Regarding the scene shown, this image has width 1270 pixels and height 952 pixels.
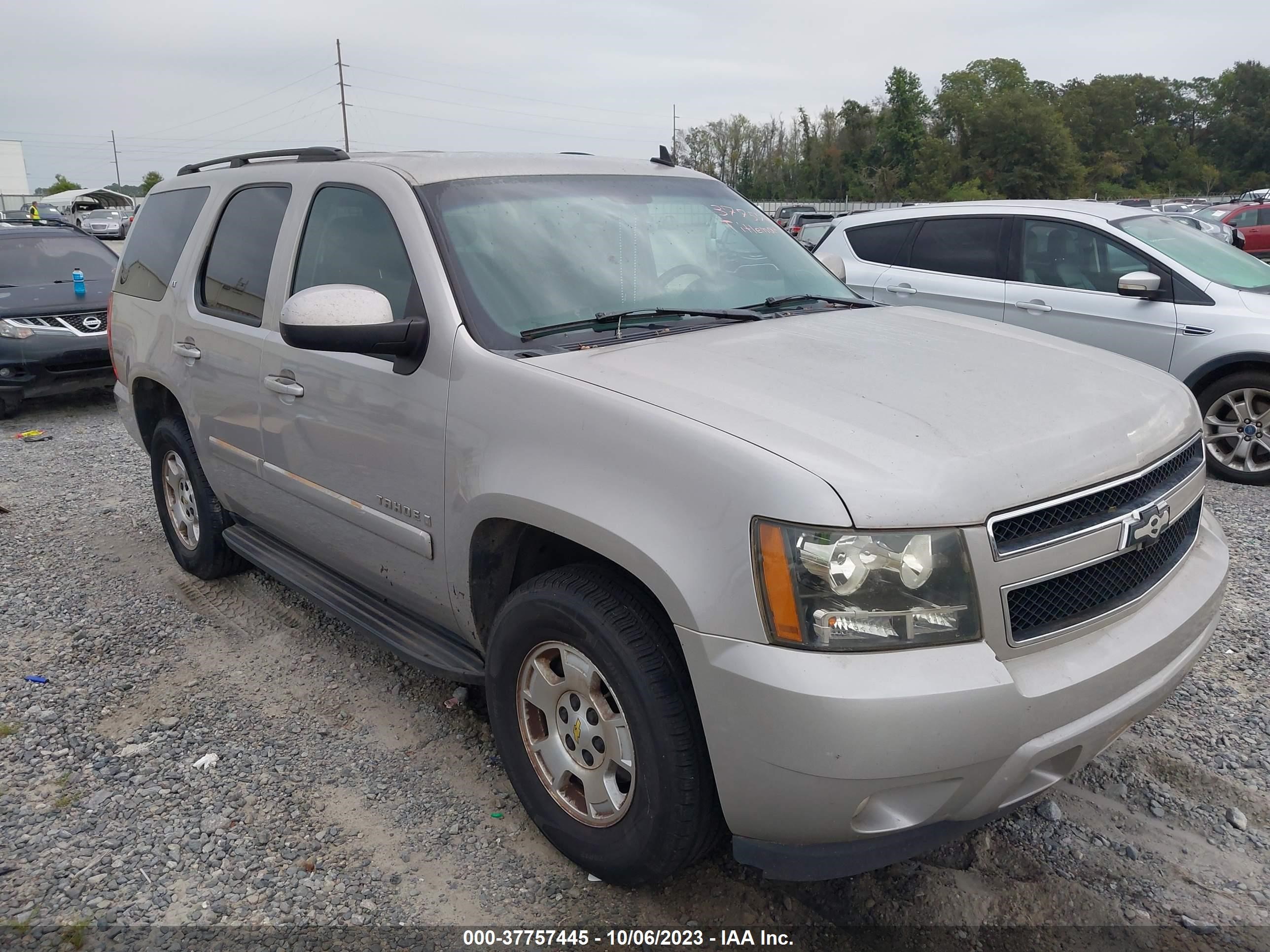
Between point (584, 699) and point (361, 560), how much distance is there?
48.9 inches

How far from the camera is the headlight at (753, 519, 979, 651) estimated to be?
1.95m

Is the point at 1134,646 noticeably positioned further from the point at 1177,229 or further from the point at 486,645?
the point at 1177,229

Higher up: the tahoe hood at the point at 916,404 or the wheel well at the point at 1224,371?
the tahoe hood at the point at 916,404

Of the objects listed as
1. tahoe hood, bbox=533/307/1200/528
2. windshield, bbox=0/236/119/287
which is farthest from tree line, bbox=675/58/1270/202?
tahoe hood, bbox=533/307/1200/528

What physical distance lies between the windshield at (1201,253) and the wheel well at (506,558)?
5.68 meters

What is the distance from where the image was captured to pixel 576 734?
8.21 feet

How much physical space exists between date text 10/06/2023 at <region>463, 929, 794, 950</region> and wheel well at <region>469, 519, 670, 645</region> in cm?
87

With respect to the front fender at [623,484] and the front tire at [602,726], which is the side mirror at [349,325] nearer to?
the front fender at [623,484]

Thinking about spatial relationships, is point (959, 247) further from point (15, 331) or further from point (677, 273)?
point (15, 331)

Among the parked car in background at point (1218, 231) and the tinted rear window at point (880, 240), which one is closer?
the parked car in background at point (1218, 231)

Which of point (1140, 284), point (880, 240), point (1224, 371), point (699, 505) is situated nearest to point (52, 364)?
point (880, 240)

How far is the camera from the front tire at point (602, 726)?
218 centimetres

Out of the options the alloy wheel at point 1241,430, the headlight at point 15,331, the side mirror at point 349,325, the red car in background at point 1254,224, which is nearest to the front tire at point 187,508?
the side mirror at point 349,325

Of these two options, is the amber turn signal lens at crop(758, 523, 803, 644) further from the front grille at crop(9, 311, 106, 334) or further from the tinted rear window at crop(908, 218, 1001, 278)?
the front grille at crop(9, 311, 106, 334)
